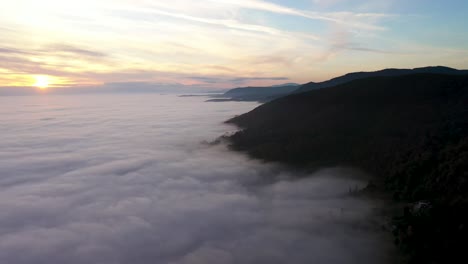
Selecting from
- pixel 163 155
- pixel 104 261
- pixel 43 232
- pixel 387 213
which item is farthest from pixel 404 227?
pixel 163 155

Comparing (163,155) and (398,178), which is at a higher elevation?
(398,178)

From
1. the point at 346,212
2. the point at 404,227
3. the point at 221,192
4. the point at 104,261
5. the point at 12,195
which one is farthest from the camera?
the point at 12,195

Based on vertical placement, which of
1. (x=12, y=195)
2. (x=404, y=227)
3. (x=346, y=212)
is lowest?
(x=12, y=195)

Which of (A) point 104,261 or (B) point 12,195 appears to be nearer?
(A) point 104,261

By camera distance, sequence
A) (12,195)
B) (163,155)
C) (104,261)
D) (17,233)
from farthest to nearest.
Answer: (163,155)
(12,195)
(17,233)
(104,261)

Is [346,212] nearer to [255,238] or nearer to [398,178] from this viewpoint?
[398,178]

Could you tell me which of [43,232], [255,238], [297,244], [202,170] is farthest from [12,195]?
[297,244]
